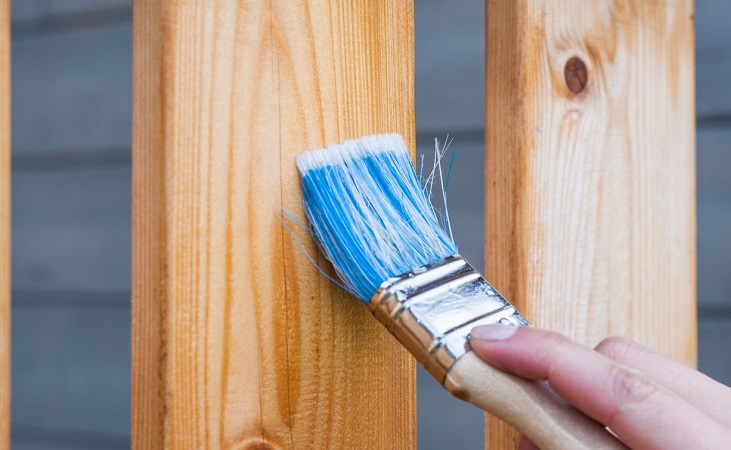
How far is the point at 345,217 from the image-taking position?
58 centimetres

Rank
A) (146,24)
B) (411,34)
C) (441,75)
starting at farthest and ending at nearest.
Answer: (441,75) < (411,34) < (146,24)

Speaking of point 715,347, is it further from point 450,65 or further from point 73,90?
point 73,90

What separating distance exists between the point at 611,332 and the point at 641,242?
0.33 feet

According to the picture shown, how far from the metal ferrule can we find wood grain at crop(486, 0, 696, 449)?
4.7 inches

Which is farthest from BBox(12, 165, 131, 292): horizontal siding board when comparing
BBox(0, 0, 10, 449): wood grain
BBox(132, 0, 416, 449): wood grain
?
BBox(132, 0, 416, 449): wood grain

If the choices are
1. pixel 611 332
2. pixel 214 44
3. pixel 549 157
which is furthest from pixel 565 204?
pixel 214 44

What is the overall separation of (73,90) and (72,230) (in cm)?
44

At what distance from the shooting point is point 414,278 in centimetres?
56

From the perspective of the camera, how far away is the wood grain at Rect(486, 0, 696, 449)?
67cm

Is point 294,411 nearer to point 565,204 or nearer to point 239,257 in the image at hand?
point 239,257

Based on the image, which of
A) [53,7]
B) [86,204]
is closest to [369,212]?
[86,204]

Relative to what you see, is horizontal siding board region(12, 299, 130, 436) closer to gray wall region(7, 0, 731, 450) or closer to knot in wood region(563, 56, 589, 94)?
gray wall region(7, 0, 731, 450)

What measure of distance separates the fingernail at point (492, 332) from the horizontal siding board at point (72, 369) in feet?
5.94

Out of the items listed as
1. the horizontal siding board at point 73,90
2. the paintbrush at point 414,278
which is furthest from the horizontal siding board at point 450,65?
the paintbrush at point 414,278
